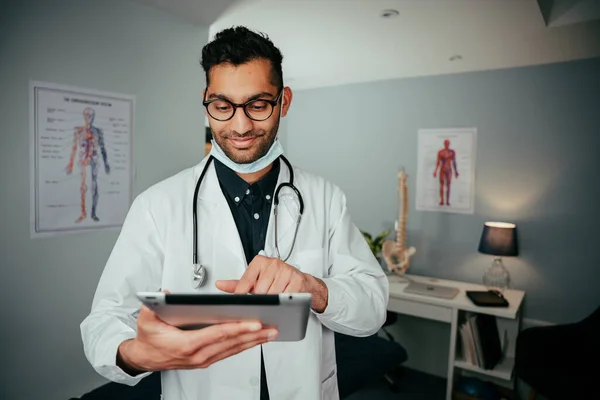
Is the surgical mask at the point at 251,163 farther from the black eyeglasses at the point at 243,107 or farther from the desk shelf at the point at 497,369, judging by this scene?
the desk shelf at the point at 497,369

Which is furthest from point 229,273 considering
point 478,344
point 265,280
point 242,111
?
point 478,344

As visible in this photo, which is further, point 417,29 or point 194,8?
point 417,29

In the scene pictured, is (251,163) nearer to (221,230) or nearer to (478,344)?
(221,230)

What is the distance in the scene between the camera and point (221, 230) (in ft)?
3.79

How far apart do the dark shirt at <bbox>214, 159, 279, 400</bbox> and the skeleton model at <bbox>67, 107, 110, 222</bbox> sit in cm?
95

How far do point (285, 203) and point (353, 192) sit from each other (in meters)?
2.70

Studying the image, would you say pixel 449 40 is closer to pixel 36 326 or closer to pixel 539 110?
pixel 539 110

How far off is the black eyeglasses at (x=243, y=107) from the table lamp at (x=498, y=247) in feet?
7.74

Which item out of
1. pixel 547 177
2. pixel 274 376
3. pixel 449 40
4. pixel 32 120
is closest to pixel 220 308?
pixel 274 376

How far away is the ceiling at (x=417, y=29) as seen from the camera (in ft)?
6.64

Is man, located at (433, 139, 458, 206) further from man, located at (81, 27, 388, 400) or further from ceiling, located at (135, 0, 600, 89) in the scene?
man, located at (81, 27, 388, 400)

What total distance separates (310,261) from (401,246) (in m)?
2.28

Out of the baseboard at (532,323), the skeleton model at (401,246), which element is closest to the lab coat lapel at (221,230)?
the skeleton model at (401,246)

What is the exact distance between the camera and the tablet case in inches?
106
